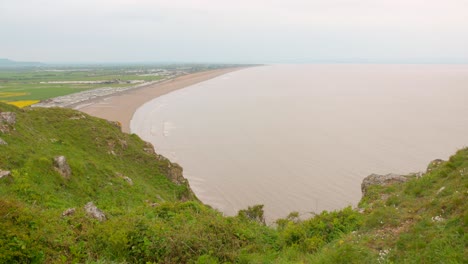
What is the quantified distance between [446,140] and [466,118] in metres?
13.9

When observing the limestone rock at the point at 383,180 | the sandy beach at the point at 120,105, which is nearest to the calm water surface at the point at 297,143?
the sandy beach at the point at 120,105

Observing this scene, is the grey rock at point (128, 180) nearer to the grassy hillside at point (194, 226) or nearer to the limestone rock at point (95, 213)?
the grassy hillside at point (194, 226)

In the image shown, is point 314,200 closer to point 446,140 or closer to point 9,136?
point 9,136

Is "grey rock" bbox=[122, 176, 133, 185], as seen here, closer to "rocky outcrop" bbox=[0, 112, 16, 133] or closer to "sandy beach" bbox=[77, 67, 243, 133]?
"rocky outcrop" bbox=[0, 112, 16, 133]

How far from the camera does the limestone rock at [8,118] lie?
56.1ft

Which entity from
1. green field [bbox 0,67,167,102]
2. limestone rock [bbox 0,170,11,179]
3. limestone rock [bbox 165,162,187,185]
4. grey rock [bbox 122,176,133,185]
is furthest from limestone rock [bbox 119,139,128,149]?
green field [bbox 0,67,167,102]

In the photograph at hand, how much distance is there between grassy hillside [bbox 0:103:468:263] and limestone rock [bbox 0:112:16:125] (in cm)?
94

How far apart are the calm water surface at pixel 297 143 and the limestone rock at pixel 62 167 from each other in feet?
32.2

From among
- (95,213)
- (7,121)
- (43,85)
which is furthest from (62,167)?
(43,85)

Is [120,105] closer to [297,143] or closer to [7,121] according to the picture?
[297,143]

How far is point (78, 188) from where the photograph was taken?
1456 centimetres

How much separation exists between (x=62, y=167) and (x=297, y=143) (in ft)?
81.1

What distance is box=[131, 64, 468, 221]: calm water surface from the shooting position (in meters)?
23.4

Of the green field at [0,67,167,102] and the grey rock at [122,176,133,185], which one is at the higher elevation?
the green field at [0,67,167,102]
